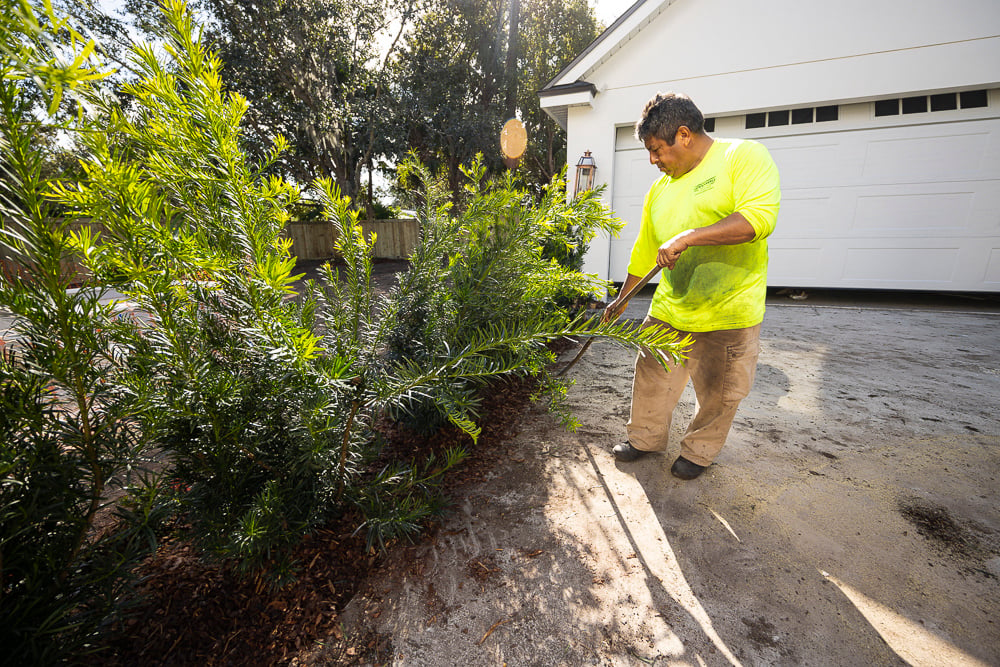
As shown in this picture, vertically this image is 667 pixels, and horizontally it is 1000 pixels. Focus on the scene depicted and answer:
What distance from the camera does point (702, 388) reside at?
2402mm

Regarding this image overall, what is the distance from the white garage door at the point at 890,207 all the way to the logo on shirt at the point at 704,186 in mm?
5386

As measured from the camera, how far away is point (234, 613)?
1.47 meters

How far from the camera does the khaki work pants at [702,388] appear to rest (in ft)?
7.40

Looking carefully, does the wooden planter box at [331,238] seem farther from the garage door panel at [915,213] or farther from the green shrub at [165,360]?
the green shrub at [165,360]

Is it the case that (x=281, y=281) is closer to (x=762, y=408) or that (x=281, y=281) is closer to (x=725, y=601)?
(x=725, y=601)

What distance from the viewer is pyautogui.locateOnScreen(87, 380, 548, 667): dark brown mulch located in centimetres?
135

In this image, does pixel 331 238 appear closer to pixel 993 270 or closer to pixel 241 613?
pixel 241 613

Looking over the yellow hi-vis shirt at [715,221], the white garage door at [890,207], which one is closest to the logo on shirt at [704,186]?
the yellow hi-vis shirt at [715,221]

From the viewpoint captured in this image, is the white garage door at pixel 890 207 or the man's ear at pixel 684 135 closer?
the man's ear at pixel 684 135

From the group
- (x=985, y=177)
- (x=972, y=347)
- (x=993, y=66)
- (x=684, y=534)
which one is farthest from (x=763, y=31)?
(x=684, y=534)

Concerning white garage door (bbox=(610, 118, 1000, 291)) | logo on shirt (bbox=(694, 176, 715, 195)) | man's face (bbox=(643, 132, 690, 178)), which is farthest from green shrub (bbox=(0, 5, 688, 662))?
white garage door (bbox=(610, 118, 1000, 291))

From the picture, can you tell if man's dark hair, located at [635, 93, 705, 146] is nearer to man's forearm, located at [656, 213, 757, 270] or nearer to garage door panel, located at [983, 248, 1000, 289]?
man's forearm, located at [656, 213, 757, 270]

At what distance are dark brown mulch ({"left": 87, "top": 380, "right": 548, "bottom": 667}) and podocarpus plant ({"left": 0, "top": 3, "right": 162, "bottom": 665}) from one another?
161 mm

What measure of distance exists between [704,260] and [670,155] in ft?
1.84
